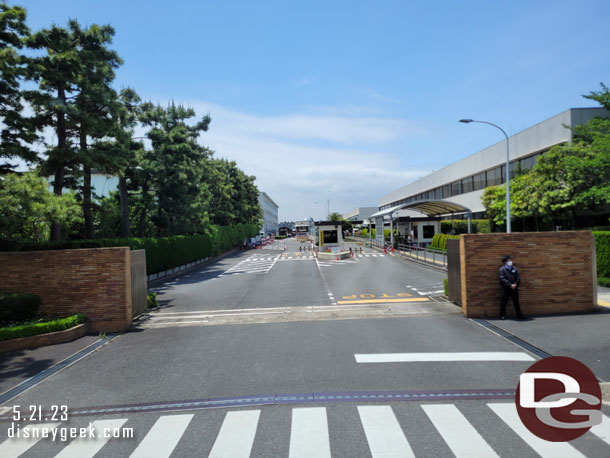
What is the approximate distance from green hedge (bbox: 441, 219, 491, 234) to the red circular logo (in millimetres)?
30508

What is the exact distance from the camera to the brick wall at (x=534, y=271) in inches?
424

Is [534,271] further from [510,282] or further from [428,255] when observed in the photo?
[428,255]

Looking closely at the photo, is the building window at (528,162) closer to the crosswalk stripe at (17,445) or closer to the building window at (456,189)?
the building window at (456,189)

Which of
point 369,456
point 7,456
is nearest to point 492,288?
point 369,456

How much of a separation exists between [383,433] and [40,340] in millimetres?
8965

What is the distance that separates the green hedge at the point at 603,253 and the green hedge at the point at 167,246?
74.3 ft

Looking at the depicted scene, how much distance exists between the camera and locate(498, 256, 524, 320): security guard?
33.2ft

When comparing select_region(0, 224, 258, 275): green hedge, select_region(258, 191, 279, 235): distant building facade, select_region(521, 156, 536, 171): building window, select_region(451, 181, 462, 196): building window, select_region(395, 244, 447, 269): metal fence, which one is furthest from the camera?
select_region(258, 191, 279, 235): distant building facade

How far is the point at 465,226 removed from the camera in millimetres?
38562

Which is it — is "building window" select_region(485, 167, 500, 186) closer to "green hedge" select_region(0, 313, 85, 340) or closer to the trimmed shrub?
the trimmed shrub

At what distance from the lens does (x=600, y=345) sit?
25.5 feet

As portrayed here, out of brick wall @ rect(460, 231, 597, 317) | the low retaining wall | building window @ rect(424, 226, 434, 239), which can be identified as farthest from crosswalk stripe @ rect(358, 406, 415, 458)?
building window @ rect(424, 226, 434, 239)

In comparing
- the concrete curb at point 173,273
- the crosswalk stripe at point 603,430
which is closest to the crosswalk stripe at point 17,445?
the crosswalk stripe at point 603,430

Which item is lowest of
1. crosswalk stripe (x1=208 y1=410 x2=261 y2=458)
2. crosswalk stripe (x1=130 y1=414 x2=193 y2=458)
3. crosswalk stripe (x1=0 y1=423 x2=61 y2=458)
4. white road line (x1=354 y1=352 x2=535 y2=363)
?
crosswalk stripe (x1=0 y1=423 x2=61 y2=458)
